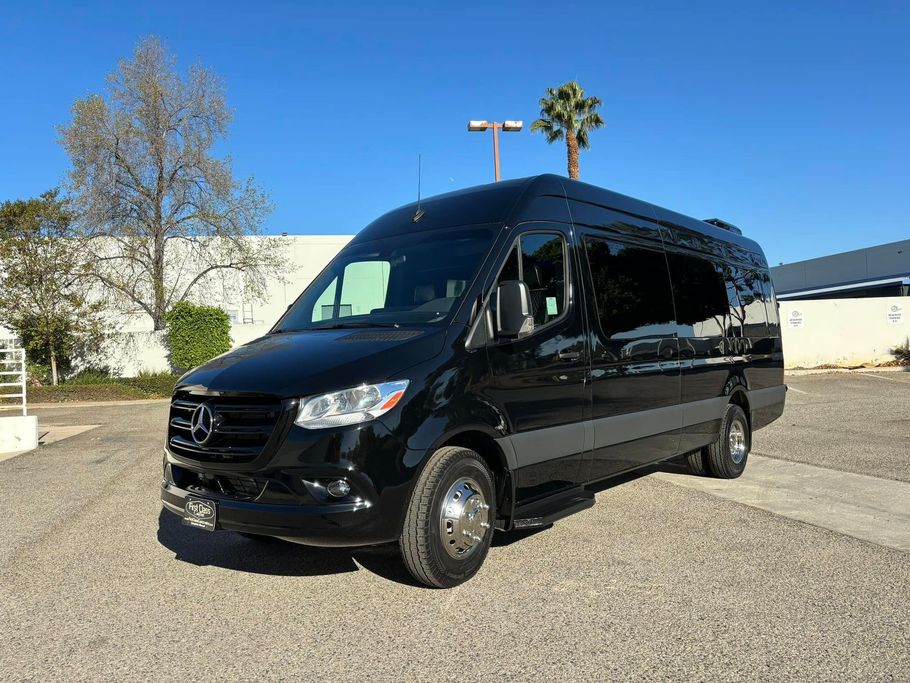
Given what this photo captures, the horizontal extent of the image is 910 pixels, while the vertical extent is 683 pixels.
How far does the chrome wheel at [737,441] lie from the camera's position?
765 cm

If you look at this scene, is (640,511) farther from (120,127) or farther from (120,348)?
(120,127)

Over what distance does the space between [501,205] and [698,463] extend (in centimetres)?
411

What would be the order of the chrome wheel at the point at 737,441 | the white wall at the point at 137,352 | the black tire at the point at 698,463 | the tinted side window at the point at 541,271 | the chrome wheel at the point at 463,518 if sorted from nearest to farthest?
the chrome wheel at the point at 463,518, the tinted side window at the point at 541,271, the black tire at the point at 698,463, the chrome wheel at the point at 737,441, the white wall at the point at 137,352

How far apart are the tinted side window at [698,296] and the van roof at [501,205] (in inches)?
37.7

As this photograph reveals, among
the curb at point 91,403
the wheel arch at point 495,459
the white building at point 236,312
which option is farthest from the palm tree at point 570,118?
the wheel arch at point 495,459

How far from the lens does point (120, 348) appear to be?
26453 mm

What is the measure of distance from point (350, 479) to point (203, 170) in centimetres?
2703

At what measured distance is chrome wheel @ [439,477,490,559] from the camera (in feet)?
13.6

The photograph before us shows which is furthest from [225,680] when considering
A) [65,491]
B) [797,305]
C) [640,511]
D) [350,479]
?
[797,305]

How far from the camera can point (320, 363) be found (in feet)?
13.2

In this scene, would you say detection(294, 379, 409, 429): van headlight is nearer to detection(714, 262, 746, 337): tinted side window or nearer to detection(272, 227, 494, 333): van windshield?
detection(272, 227, 494, 333): van windshield

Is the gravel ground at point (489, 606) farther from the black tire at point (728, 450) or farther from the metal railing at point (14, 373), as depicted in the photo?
the metal railing at point (14, 373)

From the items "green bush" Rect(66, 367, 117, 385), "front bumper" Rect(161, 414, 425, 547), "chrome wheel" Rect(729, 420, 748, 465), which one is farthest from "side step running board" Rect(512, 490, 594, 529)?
"green bush" Rect(66, 367, 117, 385)

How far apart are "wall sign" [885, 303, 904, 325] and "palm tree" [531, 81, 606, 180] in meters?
12.7
